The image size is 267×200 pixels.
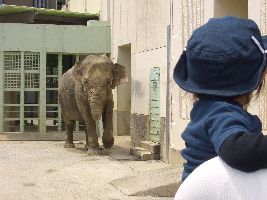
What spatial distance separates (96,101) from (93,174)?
7.05 feet

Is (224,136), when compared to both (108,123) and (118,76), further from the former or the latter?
(108,123)

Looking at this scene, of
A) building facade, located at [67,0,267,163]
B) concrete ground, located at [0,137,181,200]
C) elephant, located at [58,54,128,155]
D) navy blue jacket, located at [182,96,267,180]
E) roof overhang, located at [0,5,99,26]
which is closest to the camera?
navy blue jacket, located at [182,96,267,180]

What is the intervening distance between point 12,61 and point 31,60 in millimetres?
425

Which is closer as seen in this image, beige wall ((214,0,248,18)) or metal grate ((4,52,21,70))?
beige wall ((214,0,248,18))

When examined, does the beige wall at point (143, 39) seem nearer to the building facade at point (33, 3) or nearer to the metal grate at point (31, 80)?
the metal grate at point (31, 80)

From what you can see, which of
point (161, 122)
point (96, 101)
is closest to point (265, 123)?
point (161, 122)

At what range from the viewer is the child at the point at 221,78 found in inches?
52.6

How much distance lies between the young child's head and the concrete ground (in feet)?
16.1

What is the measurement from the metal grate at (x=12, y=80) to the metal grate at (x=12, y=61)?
152 mm

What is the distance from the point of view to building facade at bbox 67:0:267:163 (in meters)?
7.24

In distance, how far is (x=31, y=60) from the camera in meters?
13.6

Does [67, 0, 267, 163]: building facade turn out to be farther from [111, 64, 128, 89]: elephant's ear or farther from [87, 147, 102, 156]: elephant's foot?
[87, 147, 102, 156]: elephant's foot

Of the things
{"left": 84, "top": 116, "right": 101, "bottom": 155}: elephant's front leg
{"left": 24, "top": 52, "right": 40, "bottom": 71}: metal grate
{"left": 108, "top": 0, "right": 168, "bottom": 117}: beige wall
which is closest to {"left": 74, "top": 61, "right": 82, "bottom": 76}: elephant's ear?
{"left": 84, "top": 116, "right": 101, "bottom": 155}: elephant's front leg

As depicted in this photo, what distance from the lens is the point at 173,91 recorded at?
848 cm
